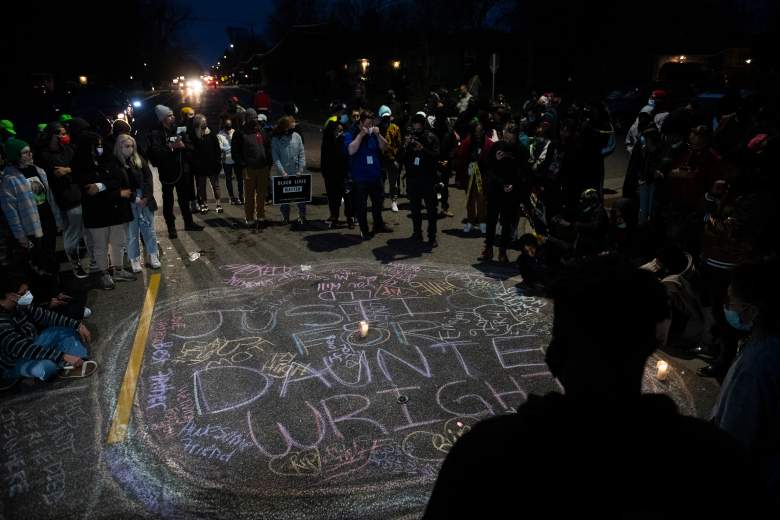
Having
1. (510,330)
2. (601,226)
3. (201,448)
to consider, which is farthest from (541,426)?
(601,226)

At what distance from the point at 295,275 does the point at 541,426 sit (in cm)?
645

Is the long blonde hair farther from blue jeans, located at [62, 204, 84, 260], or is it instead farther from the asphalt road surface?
the asphalt road surface

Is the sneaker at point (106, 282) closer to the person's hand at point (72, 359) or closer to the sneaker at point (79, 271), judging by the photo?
the sneaker at point (79, 271)

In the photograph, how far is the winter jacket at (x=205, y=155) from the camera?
10.6 metres

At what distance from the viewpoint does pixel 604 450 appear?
1.18 meters

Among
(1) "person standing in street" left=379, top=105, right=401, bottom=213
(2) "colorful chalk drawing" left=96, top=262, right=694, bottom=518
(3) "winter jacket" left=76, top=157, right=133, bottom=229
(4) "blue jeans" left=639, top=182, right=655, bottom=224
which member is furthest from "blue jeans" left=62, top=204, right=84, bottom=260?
(4) "blue jeans" left=639, top=182, right=655, bottom=224

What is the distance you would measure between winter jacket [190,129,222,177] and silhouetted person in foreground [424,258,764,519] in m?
10.3

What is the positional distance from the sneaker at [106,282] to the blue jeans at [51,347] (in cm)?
186

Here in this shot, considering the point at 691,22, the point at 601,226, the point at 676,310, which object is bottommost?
the point at 676,310

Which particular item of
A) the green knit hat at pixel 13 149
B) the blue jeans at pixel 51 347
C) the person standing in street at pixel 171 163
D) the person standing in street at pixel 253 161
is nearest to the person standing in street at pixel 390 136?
the person standing in street at pixel 253 161

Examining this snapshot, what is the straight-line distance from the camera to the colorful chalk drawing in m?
3.55

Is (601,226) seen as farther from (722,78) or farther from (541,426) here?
(722,78)

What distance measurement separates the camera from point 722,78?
23.8 metres

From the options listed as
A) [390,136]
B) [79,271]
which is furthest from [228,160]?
[79,271]
